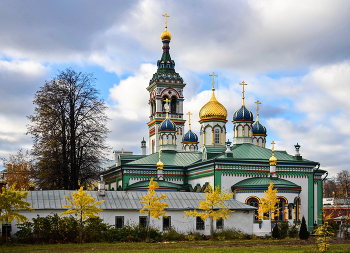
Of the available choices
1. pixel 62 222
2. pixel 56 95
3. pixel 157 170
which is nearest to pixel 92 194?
pixel 62 222

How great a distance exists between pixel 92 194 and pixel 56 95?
9.27 m

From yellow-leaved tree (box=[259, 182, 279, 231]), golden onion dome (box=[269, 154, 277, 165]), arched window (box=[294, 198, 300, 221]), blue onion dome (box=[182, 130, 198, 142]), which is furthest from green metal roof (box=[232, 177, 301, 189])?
blue onion dome (box=[182, 130, 198, 142])

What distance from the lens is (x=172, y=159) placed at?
2032 inches

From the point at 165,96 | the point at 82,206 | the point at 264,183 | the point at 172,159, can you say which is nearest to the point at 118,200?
the point at 82,206

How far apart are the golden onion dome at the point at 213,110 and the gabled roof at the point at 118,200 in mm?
18326

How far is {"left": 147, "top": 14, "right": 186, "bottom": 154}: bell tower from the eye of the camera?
7131 cm

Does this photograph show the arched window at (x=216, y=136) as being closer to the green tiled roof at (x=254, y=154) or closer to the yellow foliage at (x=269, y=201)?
the green tiled roof at (x=254, y=154)

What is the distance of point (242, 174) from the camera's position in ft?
147

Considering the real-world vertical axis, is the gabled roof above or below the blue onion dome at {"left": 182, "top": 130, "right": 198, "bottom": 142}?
below

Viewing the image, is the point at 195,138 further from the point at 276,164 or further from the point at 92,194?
the point at 92,194

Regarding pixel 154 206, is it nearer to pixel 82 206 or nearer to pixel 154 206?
pixel 154 206

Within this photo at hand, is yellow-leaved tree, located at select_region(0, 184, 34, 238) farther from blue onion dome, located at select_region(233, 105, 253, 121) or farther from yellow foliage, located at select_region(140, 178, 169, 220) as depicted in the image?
blue onion dome, located at select_region(233, 105, 253, 121)

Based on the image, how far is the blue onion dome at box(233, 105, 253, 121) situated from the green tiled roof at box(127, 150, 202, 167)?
4712 millimetres

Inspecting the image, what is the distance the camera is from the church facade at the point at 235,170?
42312 mm
